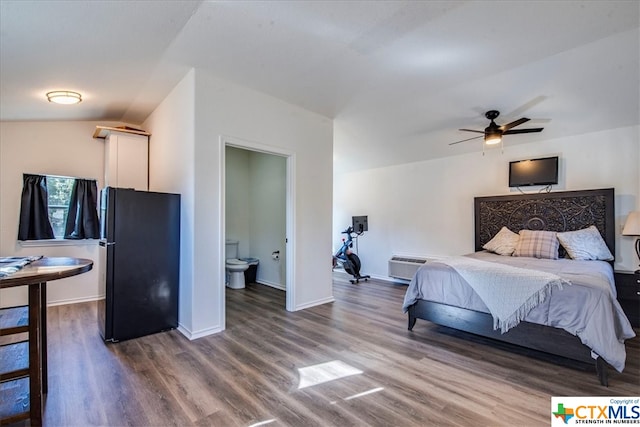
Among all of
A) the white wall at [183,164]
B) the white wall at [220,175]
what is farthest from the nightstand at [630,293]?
the white wall at [183,164]

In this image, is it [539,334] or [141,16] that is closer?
[141,16]

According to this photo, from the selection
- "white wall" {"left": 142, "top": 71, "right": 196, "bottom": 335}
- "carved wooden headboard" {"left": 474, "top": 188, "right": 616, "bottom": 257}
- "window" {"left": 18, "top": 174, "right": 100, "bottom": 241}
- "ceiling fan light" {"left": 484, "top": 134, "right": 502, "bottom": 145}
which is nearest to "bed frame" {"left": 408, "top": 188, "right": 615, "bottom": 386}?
"carved wooden headboard" {"left": 474, "top": 188, "right": 616, "bottom": 257}

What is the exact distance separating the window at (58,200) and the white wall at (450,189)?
4186 millimetres

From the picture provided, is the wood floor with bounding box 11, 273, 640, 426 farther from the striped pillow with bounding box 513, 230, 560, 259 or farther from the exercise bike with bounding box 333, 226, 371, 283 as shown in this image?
the exercise bike with bounding box 333, 226, 371, 283

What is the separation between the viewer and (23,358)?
2439mm

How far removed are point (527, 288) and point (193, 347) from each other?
3050 mm

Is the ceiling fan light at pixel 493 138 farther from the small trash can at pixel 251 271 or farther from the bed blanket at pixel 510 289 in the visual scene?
the small trash can at pixel 251 271

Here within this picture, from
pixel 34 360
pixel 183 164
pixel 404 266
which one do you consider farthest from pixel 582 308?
pixel 183 164

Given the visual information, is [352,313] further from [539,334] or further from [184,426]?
[184,426]

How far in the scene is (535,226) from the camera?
449cm

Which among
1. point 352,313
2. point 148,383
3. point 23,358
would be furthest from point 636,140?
point 23,358

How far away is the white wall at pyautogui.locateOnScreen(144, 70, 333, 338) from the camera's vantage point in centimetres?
316

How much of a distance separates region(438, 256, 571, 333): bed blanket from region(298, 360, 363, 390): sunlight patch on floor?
1.35 metres

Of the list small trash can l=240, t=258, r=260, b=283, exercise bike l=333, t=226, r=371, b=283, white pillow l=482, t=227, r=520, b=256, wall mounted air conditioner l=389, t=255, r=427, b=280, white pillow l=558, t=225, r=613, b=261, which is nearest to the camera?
white pillow l=558, t=225, r=613, b=261
